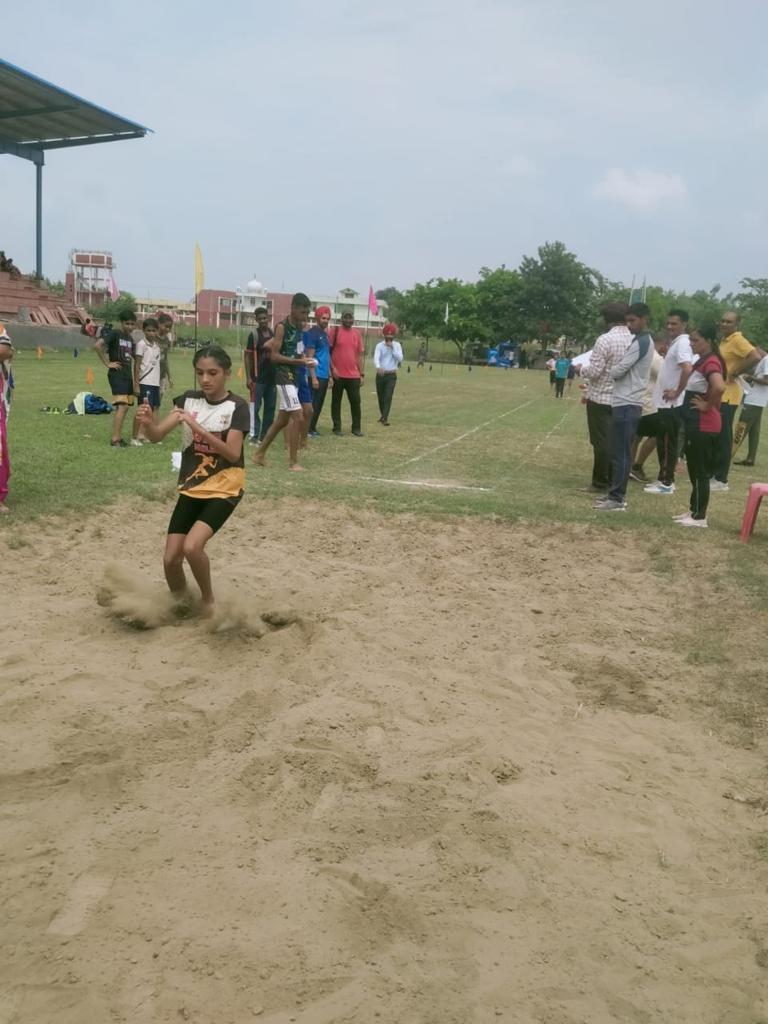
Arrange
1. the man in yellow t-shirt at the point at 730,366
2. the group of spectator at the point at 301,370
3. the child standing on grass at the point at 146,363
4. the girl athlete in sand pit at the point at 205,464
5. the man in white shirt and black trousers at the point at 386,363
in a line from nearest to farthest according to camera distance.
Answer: the girl athlete in sand pit at the point at 205,464 → the group of spectator at the point at 301,370 → the man in yellow t-shirt at the point at 730,366 → the child standing on grass at the point at 146,363 → the man in white shirt and black trousers at the point at 386,363

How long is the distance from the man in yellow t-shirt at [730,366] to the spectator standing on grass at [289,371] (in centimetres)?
486

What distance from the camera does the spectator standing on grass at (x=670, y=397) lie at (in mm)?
9148

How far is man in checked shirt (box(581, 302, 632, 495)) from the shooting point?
8.81m

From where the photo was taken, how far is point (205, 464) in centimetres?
494

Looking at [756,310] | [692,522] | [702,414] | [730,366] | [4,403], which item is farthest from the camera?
[756,310]

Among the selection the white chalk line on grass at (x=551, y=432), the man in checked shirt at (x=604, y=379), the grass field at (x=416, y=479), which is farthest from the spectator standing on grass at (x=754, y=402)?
the man in checked shirt at (x=604, y=379)

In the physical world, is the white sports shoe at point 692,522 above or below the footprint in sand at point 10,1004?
above

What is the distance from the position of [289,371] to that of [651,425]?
4.37m

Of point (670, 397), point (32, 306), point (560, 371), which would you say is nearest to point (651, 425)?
point (670, 397)

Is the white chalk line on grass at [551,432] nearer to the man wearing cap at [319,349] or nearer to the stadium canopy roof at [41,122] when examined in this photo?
the man wearing cap at [319,349]

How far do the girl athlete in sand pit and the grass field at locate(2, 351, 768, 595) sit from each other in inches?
95.3

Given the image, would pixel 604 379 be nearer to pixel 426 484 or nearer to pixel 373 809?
pixel 426 484

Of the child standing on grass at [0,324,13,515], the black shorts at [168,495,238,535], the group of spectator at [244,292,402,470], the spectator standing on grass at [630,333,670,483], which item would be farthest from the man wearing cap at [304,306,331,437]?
the black shorts at [168,495,238,535]

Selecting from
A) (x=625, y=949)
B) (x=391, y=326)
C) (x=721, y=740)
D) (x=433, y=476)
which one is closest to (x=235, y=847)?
(x=625, y=949)
